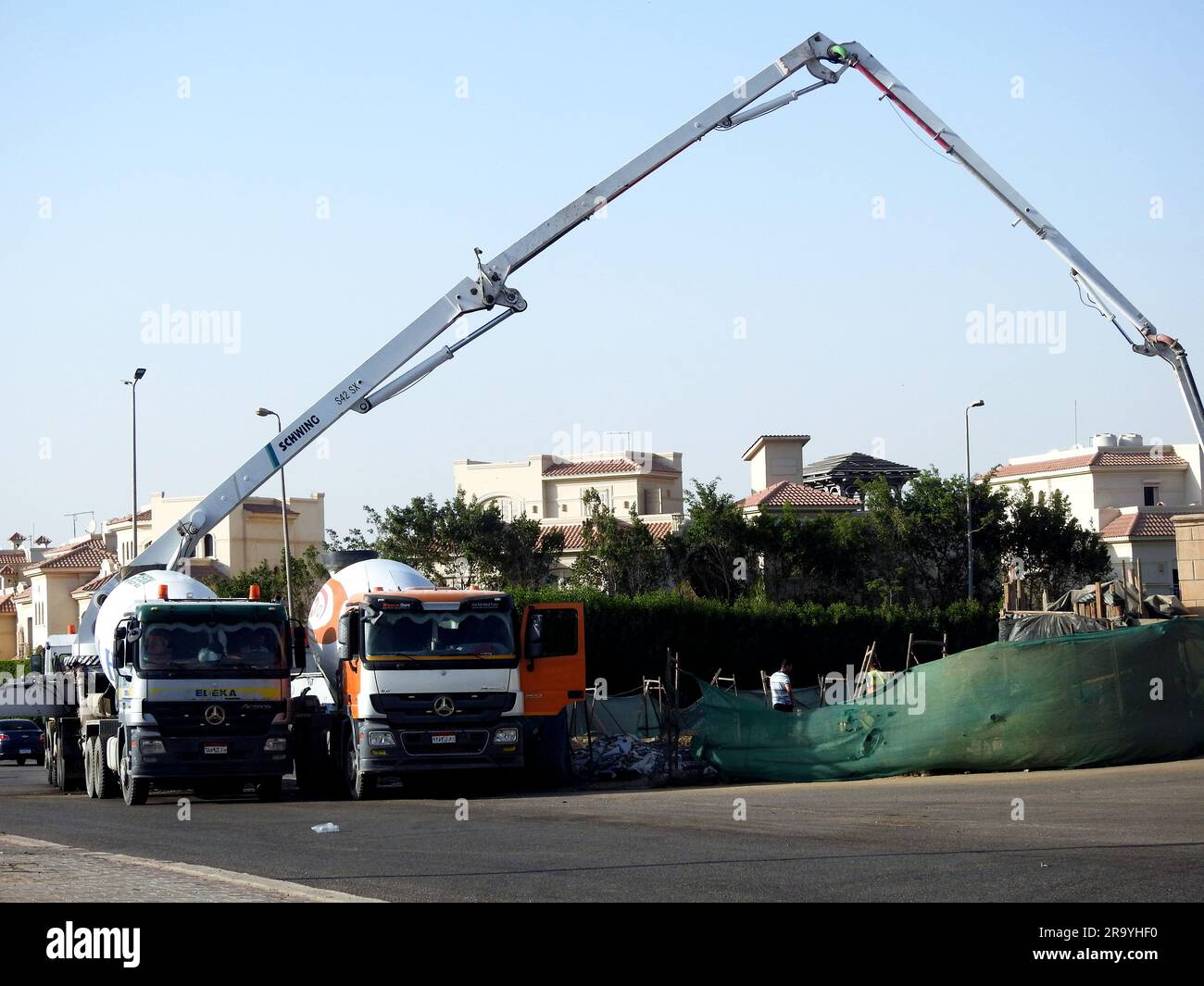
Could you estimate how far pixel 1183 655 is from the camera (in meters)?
21.9

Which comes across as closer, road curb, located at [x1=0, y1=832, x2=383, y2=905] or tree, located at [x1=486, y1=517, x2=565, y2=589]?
road curb, located at [x1=0, y1=832, x2=383, y2=905]

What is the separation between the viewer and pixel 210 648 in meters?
21.8

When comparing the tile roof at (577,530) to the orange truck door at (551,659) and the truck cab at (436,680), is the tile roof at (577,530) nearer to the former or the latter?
the orange truck door at (551,659)

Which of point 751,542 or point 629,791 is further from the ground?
point 751,542

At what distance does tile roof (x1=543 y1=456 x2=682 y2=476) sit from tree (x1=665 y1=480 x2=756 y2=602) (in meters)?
30.9

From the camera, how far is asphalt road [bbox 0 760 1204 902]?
11125 millimetres

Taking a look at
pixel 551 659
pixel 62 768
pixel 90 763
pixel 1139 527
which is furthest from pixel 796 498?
pixel 90 763

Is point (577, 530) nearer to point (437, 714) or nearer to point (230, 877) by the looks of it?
point (437, 714)

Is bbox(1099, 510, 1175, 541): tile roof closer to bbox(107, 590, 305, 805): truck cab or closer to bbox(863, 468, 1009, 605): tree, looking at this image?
bbox(863, 468, 1009, 605): tree

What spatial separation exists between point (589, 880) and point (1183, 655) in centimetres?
1334

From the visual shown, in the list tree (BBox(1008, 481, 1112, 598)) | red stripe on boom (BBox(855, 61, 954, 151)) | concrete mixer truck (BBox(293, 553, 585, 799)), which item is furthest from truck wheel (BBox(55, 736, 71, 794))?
tree (BBox(1008, 481, 1112, 598))

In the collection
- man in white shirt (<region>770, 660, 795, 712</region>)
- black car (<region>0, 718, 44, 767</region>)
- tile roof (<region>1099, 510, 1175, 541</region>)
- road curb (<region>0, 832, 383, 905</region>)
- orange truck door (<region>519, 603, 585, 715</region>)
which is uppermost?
tile roof (<region>1099, 510, 1175, 541</region>)
